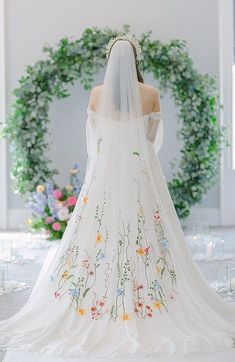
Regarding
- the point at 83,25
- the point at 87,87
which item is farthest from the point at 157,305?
the point at 83,25

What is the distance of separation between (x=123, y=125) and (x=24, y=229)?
335 cm

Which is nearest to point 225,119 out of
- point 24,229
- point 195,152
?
point 195,152

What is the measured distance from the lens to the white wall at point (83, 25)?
760 centimetres

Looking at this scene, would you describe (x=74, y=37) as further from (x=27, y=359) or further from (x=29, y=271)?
(x=27, y=359)

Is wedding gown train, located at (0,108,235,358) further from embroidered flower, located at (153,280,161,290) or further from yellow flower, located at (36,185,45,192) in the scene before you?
yellow flower, located at (36,185,45,192)

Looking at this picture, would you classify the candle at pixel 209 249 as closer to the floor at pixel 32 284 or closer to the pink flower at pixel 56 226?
the floor at pixel 32 284

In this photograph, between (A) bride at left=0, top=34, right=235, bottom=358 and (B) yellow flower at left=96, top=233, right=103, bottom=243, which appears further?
(B) yellow flower at left=96, top=233, right=103, bottom=243

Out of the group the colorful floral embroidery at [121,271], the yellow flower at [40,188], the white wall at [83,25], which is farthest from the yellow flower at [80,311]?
the white wall at [83,25]

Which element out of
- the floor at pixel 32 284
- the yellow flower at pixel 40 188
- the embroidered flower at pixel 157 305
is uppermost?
→ the yellow flower at pixel 40 188

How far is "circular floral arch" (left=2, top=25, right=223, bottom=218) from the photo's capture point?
23.5 feet

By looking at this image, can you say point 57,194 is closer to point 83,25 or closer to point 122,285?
point 83,25

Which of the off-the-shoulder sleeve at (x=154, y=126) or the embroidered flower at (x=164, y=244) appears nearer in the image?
the embroidered flower at (x=164, y=244)

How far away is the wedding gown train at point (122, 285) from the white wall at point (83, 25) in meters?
3.68

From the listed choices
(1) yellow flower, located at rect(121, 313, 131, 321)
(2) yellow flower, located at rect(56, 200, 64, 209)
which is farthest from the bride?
(2) yellow flower, located at rect(56, 200, 64, 209)
